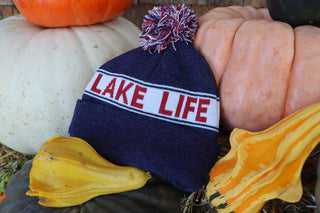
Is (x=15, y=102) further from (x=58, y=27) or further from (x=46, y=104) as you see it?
(x=58, y=27)

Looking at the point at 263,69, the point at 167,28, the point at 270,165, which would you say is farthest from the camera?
the point at 167,28

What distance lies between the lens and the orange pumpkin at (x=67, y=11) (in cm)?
99

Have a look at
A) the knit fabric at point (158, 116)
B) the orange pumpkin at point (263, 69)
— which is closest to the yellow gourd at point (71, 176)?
the knit fabric at point (158, 116)

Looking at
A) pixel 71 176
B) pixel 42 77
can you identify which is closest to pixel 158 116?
pixel 71 176

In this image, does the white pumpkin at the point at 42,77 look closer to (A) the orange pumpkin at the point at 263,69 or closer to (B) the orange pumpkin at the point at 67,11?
(B) the orange pumpkin at the point at 67,11

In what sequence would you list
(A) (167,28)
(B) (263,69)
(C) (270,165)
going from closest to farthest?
(C) (270,165) → (B) (263,69) → (A) (167,28)

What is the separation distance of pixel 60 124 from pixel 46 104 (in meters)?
0.09

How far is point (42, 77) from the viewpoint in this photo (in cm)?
97

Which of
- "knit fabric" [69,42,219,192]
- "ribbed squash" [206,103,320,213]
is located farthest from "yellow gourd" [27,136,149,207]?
"ribbed squash" [206,103,320,213]

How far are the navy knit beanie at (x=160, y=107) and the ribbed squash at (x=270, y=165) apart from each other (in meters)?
0.09

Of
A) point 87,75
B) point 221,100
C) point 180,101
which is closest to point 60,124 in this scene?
point 87,75

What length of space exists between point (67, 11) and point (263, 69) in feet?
2.30

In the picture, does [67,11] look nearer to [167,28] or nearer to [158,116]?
[167,28]

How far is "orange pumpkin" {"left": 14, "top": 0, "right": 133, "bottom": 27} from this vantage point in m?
0.99
